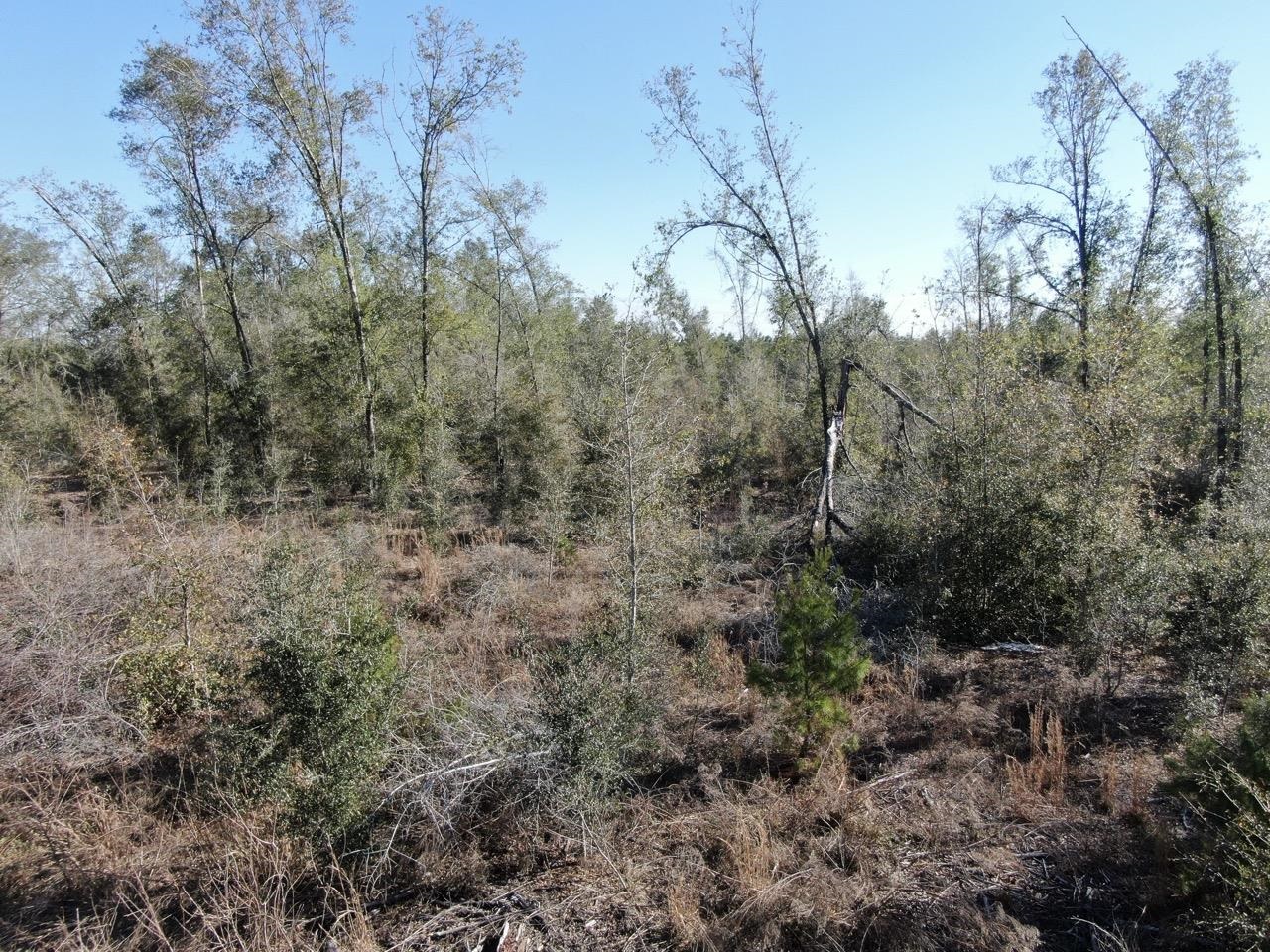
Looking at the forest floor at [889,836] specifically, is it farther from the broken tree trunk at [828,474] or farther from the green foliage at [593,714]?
the broken tree trunk at [828,474]

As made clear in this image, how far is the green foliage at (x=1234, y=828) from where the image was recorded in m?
2.87

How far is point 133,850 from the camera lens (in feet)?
14.3

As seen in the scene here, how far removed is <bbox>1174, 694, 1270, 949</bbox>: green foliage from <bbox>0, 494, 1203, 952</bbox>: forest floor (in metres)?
0.27

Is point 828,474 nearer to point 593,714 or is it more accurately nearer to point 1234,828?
point 593,714

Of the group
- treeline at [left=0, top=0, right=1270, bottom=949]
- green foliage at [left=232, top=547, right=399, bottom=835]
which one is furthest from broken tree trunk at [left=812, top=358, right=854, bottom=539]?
green foliage at [left=232, top=547, right=399, bottom=835]

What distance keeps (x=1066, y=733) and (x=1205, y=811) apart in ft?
7.04

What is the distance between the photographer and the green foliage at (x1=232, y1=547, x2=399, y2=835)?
3631mm

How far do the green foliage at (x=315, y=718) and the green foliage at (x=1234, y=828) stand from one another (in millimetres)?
4396

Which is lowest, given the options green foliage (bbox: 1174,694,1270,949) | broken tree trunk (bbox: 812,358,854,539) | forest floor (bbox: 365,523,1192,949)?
forest floor (bbox: 365,523,1192,949)

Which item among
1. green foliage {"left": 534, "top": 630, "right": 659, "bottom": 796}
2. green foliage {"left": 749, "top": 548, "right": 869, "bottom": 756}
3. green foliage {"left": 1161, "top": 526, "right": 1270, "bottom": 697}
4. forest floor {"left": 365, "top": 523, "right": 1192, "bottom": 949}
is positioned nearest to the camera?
forest floor {"left": 365, "top": 523, "right": 1192, "bottom": 949}

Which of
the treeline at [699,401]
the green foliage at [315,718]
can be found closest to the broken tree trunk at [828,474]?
the treeline at [699,401]

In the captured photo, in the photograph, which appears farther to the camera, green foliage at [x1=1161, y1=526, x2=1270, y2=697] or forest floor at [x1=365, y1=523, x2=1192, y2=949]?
green foliage at [x1=1161, y1=526, x2=1270, y2=697]

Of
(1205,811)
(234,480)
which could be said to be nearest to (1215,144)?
(1205,811)

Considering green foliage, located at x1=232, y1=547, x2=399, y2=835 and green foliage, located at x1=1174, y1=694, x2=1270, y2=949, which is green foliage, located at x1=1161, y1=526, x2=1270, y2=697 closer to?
green foliage, located at x1=1174, y1=694, x2=1270, y2=949
